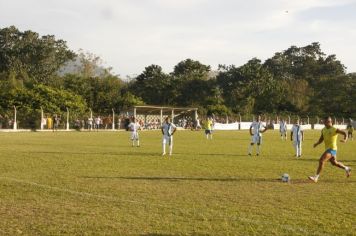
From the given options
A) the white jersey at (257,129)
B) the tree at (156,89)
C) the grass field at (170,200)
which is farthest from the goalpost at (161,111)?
the grass field at (170,200)

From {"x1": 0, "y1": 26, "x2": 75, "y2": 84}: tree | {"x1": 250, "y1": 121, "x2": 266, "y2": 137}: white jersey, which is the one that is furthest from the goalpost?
{"x1": 250, "y1": 121, "x2": 266, "y2": 137}: white jersey

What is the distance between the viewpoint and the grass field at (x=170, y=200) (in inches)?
324

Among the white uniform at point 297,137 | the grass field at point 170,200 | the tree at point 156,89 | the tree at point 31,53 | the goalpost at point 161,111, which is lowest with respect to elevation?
the grass field at point 170,200

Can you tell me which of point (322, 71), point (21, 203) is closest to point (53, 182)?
point (21, 203)

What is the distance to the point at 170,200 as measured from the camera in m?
10.7

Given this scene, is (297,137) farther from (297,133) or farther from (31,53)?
(31,53)

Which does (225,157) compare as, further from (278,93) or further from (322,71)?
(322,71)

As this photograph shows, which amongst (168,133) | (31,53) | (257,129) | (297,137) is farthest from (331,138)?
(31,53)

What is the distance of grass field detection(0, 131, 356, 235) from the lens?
27.0 ft

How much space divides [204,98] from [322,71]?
36432 millimetres

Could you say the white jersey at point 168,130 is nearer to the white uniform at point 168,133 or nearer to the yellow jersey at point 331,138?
the white uniform at point 168,133

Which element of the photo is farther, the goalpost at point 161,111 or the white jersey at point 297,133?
the goalpost at point 161,111

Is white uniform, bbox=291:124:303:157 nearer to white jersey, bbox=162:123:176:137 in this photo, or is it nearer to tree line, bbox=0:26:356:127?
white jersey, bbox=162:123:176:137

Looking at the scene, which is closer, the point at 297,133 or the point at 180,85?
the point at 297,133
